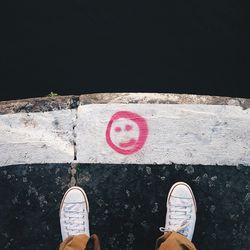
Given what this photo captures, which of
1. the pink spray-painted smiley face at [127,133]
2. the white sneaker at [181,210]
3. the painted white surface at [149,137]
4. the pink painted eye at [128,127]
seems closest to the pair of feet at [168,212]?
the white sneaker at [181,210]

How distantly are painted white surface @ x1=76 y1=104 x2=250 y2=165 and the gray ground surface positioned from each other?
6cm

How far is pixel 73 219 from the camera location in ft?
10.1

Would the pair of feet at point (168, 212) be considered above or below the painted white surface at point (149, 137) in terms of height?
below

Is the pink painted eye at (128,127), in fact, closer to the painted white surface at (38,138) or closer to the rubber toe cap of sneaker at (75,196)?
the painted white surface at (38,138)

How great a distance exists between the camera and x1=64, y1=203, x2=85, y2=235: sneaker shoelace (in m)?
3.08

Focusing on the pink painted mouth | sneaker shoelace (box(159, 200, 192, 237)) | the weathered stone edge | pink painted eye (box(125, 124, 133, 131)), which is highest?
the weathered stone edge

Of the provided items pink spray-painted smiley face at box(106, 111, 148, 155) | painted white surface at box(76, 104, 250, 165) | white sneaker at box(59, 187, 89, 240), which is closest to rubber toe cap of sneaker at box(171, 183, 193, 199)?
painted white surface at box(76, 104, 250, 165)

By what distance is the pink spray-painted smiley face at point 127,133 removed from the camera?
3.08 meters

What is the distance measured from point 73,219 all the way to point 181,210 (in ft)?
2.67

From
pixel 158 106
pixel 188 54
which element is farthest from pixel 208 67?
pixel 158 106

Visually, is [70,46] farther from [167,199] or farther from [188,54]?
[167,199]

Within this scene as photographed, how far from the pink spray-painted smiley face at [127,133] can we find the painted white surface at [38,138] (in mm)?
312

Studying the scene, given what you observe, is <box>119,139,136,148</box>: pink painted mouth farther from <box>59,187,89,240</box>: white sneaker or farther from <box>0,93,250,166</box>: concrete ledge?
<box>59,187,89,240</box>: white sneaker

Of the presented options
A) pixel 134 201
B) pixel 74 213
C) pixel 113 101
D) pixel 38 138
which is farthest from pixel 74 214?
pixel 113 101
